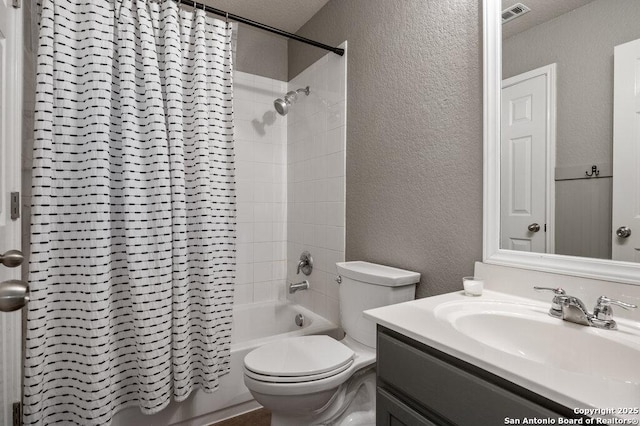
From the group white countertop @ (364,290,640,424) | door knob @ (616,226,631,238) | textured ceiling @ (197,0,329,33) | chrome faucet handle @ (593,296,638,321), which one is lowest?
white countertop @ (364,290,640,424)

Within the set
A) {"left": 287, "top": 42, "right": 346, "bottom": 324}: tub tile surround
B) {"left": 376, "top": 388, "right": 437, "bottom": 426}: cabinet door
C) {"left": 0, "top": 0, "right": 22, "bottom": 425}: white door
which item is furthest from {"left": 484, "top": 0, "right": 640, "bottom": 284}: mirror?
{"left": 0, "top": 0, "right": 22, "bottom": 425}: white door

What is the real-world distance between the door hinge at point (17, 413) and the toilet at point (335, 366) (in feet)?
2.81

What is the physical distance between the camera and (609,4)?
3.10 ft

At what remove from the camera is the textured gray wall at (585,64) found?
0.94 metres

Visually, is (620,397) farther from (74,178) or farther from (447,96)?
(74,178)

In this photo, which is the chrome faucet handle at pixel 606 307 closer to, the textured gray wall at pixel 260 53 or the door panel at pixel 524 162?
the door panel at pixel 524 162

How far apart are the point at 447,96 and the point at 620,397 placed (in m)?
1.13

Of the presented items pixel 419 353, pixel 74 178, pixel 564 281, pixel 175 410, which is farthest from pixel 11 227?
pixel 564 281

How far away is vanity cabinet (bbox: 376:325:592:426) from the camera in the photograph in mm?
627

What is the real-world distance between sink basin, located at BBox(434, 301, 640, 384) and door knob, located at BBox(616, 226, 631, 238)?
0.81 feet

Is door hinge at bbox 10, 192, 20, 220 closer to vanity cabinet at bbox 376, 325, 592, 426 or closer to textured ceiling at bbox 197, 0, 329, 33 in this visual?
vanity cabinet at bbox 376, 325, 592, 426

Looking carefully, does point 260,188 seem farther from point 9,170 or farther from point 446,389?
point 446,389

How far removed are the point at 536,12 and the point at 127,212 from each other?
5.59 feet

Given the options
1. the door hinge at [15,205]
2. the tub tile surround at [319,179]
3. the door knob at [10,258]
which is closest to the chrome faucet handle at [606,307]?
the tub tile surround at [319,179]
